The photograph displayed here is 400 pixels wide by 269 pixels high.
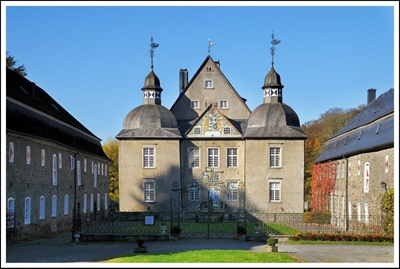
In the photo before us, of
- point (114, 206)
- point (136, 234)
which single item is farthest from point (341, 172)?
point (114, 206)

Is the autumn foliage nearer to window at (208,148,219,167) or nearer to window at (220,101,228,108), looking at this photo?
window at (208,148,219,167)

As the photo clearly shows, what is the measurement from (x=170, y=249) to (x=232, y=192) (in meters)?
20.5

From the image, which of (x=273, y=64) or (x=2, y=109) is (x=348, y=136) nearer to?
(x=273, y=64)

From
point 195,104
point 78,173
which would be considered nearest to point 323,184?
point 195,104

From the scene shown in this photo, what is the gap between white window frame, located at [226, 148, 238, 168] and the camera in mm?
42000

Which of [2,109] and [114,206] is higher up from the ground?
[2,109]

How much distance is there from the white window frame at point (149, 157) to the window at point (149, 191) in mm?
1248

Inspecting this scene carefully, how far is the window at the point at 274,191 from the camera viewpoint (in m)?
40.1

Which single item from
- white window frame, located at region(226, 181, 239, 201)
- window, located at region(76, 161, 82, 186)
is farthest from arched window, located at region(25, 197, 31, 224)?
white window frame, located at region(226, 181, 239, 201)

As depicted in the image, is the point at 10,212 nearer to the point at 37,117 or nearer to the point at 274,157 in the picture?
the point at 37,117

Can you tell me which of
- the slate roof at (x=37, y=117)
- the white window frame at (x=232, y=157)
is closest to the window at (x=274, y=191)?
the white window frame at (x=232, y=157)

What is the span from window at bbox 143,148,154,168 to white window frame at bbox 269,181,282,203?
28.0 ft

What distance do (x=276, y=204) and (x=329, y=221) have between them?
4.18m

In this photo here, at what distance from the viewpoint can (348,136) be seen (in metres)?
35.2
